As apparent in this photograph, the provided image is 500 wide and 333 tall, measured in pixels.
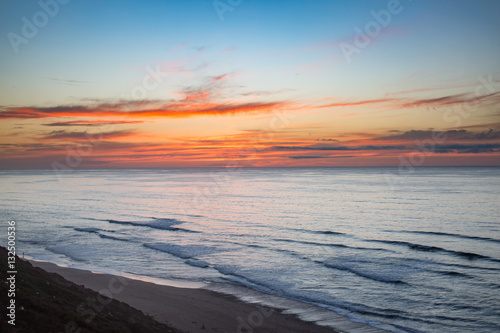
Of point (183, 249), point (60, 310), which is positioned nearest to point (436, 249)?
point (183, 249)

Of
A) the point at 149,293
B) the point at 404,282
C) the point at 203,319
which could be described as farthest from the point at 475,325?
the point at 149,293

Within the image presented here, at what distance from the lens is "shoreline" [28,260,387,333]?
1487 cm

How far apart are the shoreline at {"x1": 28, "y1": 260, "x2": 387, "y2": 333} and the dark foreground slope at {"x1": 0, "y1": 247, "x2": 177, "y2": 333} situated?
222 cm

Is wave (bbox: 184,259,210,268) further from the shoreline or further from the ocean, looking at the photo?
the shoreline

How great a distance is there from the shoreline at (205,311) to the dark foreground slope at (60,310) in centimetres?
222

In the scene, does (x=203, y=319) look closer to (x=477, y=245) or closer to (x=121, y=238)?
(x=121, y=238)

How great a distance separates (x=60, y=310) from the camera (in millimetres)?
10602

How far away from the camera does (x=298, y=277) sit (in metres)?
22.9

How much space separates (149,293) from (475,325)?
15.5 metres

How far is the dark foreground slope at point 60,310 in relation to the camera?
9.58 metres

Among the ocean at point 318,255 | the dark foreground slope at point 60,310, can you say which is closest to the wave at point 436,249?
the ocean at point 318,255

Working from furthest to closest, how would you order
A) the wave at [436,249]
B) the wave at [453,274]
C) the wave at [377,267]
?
1. the wave at [436,249]
2. the wave at [377,267]
3. the wave at [453,274]

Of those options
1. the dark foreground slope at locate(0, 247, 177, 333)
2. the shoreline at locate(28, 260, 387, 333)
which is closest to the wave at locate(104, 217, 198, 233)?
the shoreline at locate(28, 260, 387, 333)

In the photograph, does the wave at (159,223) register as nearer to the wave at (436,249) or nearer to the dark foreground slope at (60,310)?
the wave at (436,249)
